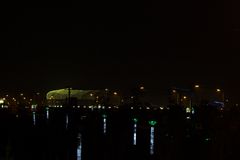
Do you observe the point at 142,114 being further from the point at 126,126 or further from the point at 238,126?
the point at 238,126

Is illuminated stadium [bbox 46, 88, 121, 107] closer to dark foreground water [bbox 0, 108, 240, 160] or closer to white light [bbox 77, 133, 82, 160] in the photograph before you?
dark foreground water [bbox 0, 108, 240, 160]

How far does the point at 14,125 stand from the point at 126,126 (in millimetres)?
5729

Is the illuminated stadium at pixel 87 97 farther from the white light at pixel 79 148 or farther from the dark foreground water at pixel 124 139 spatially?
the white light at pixel 79 148

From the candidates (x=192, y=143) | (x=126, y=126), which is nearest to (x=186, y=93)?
(x=126, y=126)

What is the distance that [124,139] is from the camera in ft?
87.4

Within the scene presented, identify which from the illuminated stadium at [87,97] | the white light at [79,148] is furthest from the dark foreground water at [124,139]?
the illuminated stadium at [87,97]

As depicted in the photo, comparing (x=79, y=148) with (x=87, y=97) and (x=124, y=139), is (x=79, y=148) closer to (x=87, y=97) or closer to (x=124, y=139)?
(x=124, y=139)

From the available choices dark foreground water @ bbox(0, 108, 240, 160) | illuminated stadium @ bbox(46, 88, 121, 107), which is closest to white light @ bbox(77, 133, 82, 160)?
dark foreground water @ bbox(0, 108, 240, 160)

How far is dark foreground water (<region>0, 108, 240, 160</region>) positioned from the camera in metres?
20.5

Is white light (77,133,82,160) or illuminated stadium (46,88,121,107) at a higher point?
illuminated stadium (46,88,121,107)

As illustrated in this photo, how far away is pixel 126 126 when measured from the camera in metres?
31.5

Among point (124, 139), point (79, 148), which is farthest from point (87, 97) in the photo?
point (79, 148)

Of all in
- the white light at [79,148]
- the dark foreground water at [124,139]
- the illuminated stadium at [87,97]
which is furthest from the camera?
the illuminated stadium at [87,97]

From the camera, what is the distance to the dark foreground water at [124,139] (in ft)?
67.1
